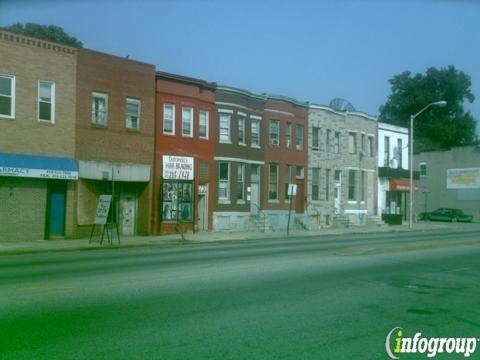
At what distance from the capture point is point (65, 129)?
28.2 meters

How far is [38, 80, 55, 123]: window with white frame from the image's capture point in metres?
27.3

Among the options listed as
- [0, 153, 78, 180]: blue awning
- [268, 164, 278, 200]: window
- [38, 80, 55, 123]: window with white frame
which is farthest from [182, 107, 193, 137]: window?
[38, 80, 55, 123]: window with white frame

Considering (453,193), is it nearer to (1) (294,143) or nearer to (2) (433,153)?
(2) (433,153)

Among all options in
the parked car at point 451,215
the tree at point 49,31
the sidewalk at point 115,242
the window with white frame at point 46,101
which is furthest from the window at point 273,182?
the parked car at point 451,215

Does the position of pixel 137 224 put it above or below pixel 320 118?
below

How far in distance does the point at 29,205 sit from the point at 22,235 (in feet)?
4.22

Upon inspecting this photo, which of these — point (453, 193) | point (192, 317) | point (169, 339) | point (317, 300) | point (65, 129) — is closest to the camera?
point (169, 339)

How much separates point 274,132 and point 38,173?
61.8 ft

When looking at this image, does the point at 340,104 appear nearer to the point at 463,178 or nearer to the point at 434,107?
the point at 463,178

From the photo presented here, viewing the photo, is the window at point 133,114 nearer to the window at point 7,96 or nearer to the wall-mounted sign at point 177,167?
the wall-mounted sign at point 177,167

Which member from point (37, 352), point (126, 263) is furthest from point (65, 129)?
point (37, 352)

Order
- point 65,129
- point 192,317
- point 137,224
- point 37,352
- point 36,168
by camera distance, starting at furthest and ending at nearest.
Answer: point 137,224
point 65,129
point 36,168
point 192,317
point 37,352

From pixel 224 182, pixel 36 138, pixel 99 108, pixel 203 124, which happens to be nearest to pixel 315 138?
pixel 224 182

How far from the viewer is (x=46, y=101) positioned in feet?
90.2
